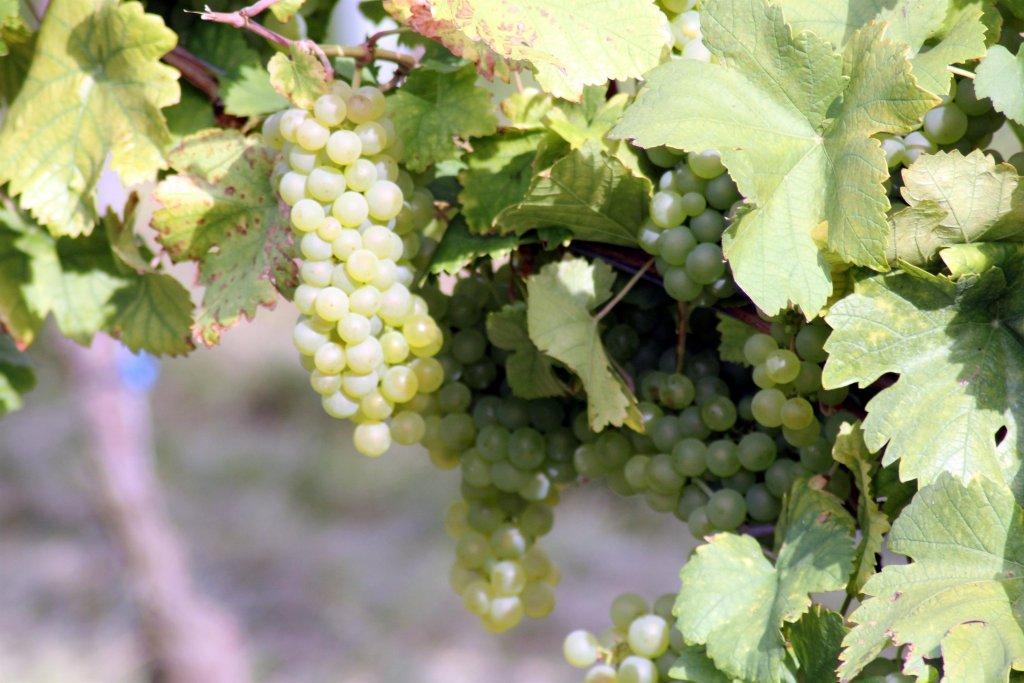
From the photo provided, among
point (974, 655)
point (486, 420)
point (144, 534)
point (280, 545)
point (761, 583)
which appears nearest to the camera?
point (974, 655)

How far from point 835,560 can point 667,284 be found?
0.52ft

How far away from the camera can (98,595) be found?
377cm

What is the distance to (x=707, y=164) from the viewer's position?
50 cm

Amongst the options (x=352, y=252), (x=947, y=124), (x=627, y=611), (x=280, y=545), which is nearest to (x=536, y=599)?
(x=627, y=611)

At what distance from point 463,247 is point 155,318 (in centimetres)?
24

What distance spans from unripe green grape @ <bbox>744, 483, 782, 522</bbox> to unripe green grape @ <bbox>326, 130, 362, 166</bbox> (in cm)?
29

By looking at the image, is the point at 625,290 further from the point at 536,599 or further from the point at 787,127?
the point at 536,599

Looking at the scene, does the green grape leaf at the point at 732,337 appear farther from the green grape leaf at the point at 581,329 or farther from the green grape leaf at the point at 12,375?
the green grape leaf at the point at 12,375

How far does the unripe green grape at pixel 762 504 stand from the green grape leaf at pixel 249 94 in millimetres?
368

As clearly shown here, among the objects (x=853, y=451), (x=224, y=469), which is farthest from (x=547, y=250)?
(x=224, y=469)

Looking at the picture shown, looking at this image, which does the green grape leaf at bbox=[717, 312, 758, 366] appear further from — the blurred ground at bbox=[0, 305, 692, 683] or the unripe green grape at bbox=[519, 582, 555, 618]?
the blurred ground at bbox=[0, 305, 692, 683]

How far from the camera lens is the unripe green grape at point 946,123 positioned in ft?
1.57

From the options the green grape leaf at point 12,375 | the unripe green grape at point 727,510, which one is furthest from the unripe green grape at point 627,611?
the green grape leaf at point 12,375

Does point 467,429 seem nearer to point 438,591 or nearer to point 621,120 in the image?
point 621,120
